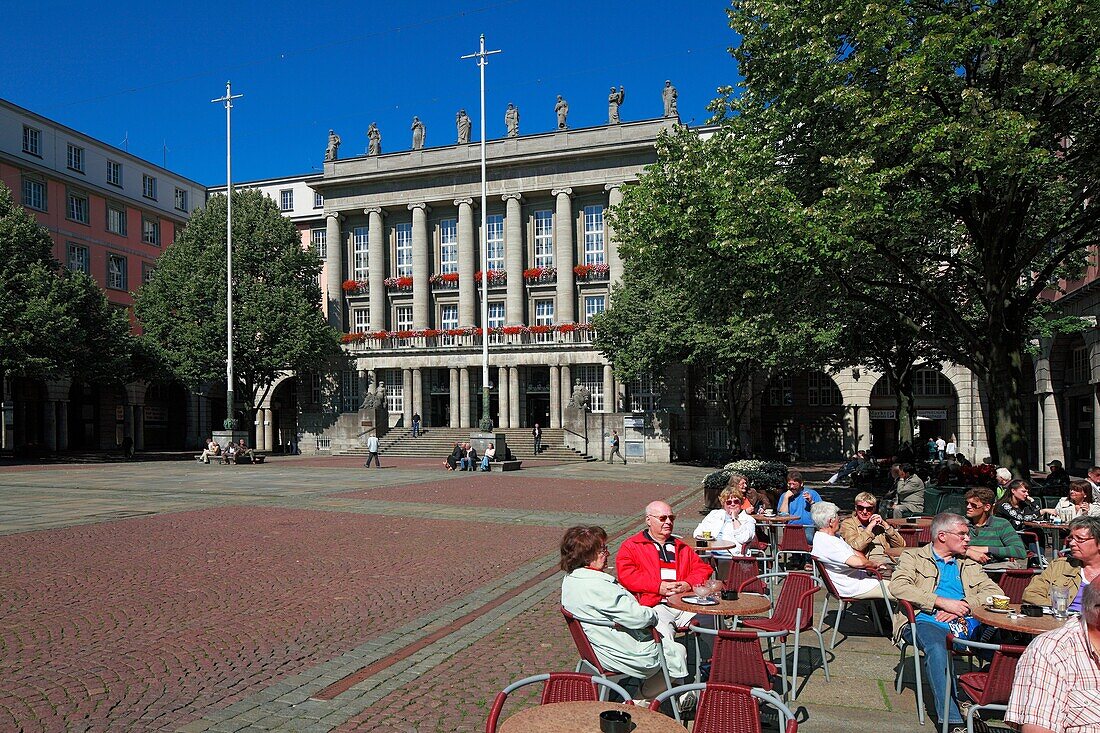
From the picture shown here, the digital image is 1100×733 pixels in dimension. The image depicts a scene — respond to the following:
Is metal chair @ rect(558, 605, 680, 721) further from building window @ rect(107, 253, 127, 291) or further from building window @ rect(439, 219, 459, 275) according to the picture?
building window @ rect(107, 253, 127, 291)

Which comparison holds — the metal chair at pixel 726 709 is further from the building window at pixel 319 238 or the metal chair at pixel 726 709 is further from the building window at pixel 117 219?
the building window at pixel 117 219

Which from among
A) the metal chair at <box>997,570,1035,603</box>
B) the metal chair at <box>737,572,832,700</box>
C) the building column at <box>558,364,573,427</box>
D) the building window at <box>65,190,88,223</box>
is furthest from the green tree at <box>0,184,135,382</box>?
the metal chair at <box>997,570,1035,603</box>

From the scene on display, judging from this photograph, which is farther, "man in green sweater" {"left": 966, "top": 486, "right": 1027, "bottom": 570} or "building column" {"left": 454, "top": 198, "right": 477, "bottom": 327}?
"building column" {"left": 454, "top": 198, "right": 477, "bottom": 327}

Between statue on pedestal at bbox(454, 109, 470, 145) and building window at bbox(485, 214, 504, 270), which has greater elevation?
statue on pedestal at bbox(454, 109, 470, 145)

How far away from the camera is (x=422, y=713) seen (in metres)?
6.24

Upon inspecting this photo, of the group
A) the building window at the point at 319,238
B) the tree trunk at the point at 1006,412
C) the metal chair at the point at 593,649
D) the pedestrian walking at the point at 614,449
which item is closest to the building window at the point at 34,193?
the building window at the point at 319,238

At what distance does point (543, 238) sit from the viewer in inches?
2099

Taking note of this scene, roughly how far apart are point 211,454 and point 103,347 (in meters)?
10.3

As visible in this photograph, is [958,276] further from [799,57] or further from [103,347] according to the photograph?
[103,347]

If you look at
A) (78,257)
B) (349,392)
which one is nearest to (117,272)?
(78,257)

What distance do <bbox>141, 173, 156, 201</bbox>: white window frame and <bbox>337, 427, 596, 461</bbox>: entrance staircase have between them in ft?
93.8

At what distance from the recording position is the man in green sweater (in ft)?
29.6

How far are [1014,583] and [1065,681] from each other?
4189 mm

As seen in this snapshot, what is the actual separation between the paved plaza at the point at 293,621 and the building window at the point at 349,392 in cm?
3542
